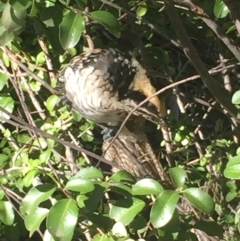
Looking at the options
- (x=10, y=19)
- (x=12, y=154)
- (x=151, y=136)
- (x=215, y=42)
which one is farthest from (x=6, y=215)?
(x=215, y=42)

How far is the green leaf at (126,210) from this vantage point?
1.73m

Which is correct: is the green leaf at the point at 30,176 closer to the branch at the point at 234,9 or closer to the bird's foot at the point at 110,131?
the bird's foot at the point at 110,131

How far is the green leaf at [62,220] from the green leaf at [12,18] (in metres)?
0.47

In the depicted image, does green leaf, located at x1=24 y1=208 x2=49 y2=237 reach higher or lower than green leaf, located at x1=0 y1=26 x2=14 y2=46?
lower

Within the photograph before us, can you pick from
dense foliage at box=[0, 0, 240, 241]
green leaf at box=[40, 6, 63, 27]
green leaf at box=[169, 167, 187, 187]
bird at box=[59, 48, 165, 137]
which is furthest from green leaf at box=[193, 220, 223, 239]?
green leaf at box=[40, 6, 63, 27]

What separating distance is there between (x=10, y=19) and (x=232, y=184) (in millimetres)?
1179

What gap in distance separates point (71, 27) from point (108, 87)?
51cm

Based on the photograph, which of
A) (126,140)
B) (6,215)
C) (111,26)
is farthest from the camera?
(126,140)

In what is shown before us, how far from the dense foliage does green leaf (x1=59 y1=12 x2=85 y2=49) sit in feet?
0.17

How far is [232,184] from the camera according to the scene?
2.54 meters

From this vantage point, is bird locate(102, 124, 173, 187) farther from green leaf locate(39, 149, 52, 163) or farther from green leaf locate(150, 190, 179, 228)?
green leaf locate(150, 190, 179, 228)

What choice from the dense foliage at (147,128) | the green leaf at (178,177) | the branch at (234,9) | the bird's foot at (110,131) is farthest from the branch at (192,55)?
the bird's foot at (110,131)

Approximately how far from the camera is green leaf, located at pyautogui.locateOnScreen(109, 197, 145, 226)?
173 cm

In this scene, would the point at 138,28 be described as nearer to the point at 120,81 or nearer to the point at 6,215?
the point at 120,81
